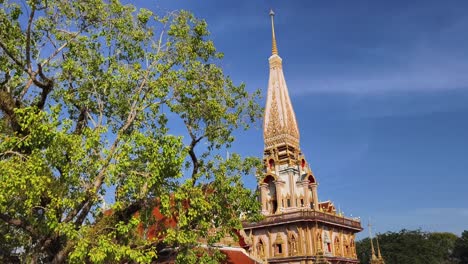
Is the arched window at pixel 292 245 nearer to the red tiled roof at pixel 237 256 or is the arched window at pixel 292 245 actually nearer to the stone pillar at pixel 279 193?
the stone pillar at pixel 279 193

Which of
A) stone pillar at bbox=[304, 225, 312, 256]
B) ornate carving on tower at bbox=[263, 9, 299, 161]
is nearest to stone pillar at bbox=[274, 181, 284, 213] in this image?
ornate carving on tower at bbox=[263, 9, 299, 161]

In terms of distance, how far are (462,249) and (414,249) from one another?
46.1ft

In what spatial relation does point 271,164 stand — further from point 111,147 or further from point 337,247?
point 111,147

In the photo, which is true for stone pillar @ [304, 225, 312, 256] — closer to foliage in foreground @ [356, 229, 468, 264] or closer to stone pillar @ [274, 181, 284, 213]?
stone pillar @ [274, 181, 284, 213]

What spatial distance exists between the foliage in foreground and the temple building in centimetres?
2709

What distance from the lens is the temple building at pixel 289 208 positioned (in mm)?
48312

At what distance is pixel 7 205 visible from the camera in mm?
12758

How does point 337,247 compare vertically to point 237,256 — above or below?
above

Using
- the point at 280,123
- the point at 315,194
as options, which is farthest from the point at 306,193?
the point at 280,123

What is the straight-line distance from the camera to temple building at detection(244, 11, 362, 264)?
48.3m

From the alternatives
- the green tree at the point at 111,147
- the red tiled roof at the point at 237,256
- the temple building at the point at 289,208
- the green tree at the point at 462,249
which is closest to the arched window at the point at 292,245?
the temple building at the point at 289,208

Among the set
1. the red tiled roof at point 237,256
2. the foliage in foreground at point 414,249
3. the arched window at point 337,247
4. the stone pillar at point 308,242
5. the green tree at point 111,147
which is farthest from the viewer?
the foliage in foreground at point 414,249

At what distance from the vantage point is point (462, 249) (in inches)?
3396

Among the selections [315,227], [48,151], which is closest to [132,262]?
[48,151]
